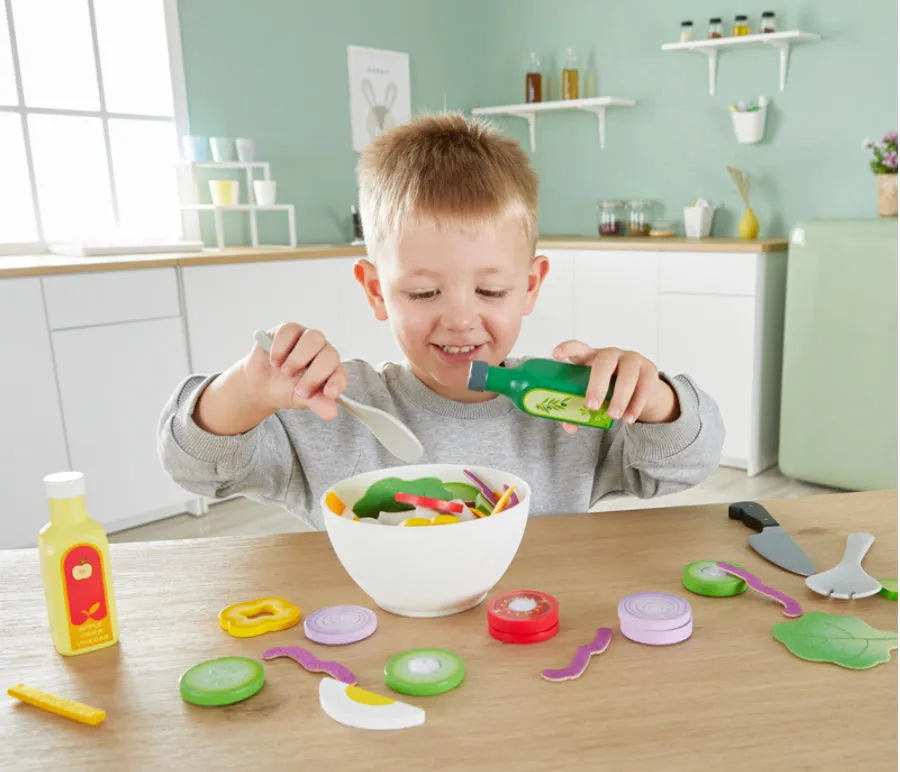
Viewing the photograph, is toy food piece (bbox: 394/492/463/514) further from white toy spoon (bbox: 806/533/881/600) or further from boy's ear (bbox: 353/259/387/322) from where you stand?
boy's ear (bbox: 353/259/387/322)

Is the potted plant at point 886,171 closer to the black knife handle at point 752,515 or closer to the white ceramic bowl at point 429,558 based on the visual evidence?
the black knife handle at point 752,515

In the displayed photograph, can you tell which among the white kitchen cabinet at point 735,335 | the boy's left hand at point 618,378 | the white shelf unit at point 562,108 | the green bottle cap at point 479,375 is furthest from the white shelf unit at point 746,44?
the green bottle cap at point 479,375

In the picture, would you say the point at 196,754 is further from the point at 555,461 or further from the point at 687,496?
the point at 687,496

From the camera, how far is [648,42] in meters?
3.48

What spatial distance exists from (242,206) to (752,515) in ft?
8.41

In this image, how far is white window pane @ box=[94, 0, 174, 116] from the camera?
2.95 m

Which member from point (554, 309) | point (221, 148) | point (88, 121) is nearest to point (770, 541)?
point (554, 309)

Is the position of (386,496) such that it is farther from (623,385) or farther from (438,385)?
(438,385)

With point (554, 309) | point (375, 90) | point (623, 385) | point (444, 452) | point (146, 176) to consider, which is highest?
point (375, 90)

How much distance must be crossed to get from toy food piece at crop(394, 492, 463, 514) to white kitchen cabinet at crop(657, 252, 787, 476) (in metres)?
2.43

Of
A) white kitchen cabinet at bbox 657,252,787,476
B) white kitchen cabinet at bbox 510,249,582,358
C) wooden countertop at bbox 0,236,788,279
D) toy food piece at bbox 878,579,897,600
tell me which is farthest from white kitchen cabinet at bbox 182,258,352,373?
toy food piece at bbox 878,579,897,600

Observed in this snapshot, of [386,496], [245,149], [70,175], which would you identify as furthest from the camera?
[245,149]

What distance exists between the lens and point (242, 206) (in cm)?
299

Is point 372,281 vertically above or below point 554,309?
above
